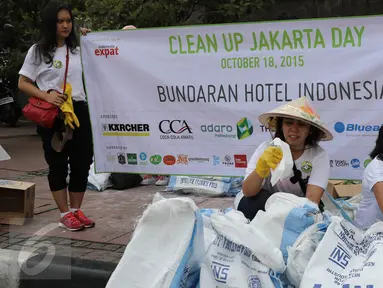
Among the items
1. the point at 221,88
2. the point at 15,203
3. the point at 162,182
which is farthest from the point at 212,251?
the point at 162,182

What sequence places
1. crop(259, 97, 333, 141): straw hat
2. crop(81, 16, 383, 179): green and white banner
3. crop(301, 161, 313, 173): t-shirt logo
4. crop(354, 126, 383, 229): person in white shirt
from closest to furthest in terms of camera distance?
crop(354, 126, 383, 229): person in white shirt → crop(259, 97, 333, 141): straw hat → crop(301, 161, 313, 173): t-shirt logo → crop(81, 16, 383, 179): green and white banner

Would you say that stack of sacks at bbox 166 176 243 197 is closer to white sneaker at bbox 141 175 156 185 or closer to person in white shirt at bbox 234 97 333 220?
white sneaker at bbox 141 175 156 185

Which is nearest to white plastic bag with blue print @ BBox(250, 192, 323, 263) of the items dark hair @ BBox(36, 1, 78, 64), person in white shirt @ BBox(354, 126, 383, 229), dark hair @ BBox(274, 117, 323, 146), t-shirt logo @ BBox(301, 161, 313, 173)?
person in white shirt @ BBox(354, 126, 383, 229)

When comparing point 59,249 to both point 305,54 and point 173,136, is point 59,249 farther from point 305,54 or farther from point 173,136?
point 305,54

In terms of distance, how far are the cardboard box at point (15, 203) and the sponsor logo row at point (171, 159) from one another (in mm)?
901

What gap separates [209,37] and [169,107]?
635 millimetres

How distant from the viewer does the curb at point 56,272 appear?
382 centimetres

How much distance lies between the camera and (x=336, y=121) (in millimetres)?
Answer: 4016

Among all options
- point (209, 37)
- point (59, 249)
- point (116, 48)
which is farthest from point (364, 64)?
point (59, 249)

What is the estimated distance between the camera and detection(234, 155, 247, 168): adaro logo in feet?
14.1

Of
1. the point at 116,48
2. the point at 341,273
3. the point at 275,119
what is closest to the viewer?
the point at 341,273

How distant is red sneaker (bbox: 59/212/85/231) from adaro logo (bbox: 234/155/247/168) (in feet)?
4.80

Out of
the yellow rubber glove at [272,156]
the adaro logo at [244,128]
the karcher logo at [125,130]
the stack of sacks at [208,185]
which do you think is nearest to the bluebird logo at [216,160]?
the adaro logo at [244,128]

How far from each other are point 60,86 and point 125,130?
638 millimetres
